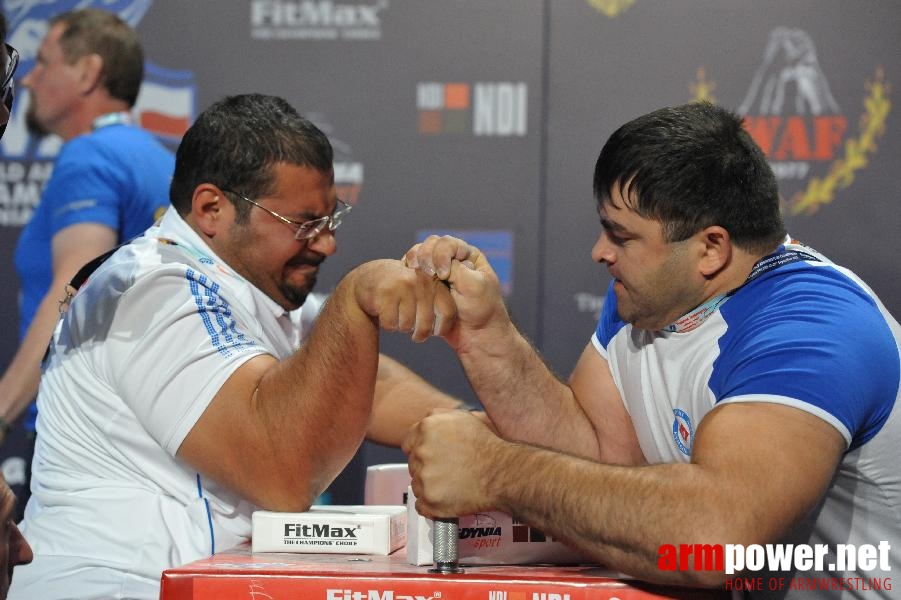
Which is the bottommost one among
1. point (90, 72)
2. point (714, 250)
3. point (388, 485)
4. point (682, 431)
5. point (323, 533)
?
point (388, 485)

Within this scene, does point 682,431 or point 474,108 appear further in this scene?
point 474,108

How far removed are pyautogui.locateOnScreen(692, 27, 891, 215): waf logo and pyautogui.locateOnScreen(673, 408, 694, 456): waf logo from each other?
6.88 ft

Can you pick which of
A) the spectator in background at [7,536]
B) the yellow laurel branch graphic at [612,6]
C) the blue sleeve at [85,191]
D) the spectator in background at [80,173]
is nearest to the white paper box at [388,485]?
the spectator in background at [7,536]

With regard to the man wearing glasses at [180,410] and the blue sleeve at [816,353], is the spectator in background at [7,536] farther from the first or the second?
the blue sleeve at [816,353]

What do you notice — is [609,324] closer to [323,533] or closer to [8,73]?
[323,533]

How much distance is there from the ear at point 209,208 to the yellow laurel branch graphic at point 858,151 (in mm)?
2191

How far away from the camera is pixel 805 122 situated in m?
3.85

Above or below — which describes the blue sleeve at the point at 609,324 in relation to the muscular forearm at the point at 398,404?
above

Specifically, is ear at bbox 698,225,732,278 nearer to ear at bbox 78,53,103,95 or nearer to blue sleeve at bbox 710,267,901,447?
blue sleeve at bbox 710,267,901,447

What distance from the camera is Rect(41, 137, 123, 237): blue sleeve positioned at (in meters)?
3.45

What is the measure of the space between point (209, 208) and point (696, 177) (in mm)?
1100

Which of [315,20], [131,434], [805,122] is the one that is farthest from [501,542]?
[315,20]

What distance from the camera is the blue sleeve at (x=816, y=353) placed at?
163 cm

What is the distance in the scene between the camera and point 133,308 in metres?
2.12
